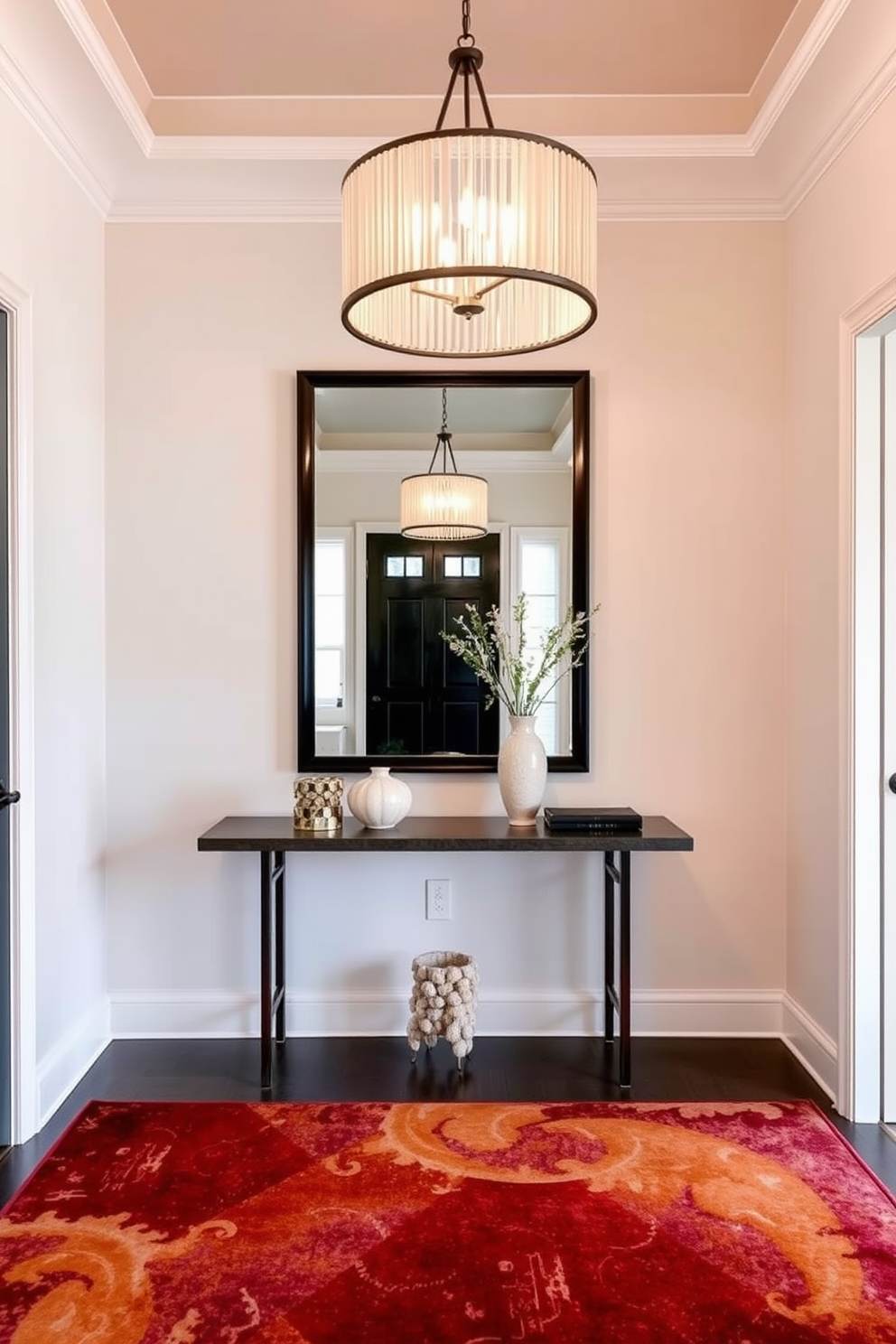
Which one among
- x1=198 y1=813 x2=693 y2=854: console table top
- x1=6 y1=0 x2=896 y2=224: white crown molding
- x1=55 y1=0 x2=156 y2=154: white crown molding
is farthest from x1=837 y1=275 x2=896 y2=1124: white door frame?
x1=55 y1=0 x2=156 y2=154: white crown molding

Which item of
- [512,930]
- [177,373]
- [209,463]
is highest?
[177,373]

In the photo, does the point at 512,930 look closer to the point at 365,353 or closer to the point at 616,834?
the point at 616,834

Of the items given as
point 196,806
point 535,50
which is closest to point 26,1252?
point 196,806

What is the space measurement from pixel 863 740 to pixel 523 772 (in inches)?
37.0

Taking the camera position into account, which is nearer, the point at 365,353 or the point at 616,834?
the point at 616,834

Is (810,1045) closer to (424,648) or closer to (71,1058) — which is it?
(424,648)

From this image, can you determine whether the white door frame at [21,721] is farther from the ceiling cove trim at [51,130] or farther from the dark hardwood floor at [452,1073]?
the ceiling cove trim at [51,130]

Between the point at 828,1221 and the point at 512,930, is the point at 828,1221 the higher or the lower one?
the lower one

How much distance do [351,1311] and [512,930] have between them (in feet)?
4.62

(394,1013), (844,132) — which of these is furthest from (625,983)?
(844,132)

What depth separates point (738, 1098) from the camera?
257 centimetres

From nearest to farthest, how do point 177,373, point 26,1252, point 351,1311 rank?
point 351,1311 < point 26,1252 < point 177,373

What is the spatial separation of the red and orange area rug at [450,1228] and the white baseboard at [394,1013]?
0.48 metres

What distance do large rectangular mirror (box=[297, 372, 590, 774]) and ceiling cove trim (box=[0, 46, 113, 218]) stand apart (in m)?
0.82
